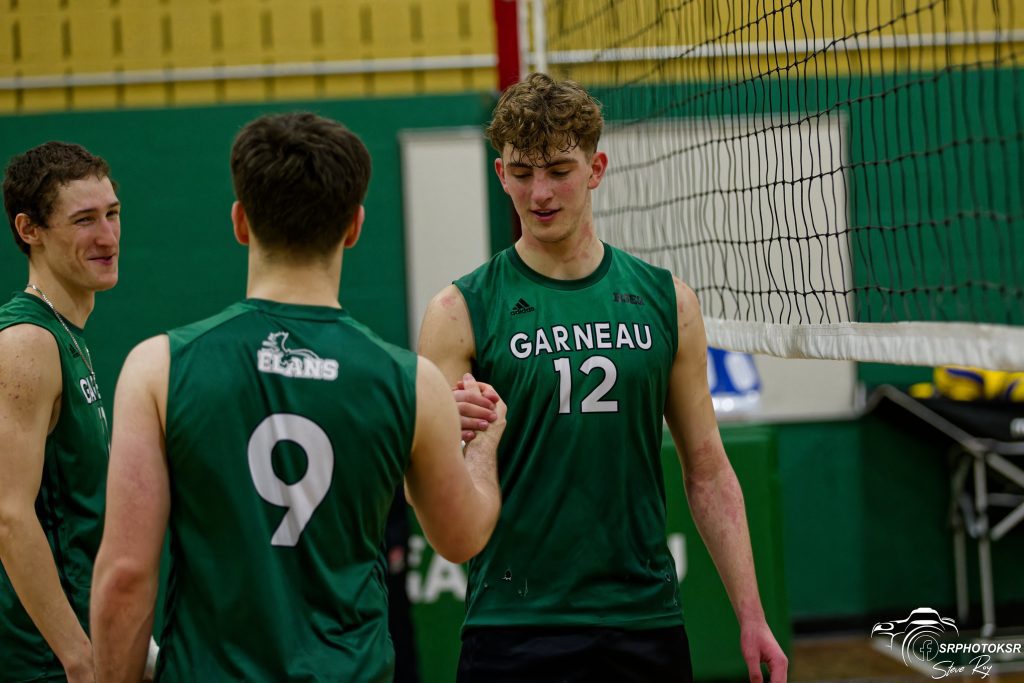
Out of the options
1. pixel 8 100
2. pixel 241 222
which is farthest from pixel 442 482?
pixel 8 100

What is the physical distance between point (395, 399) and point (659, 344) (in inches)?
38.7

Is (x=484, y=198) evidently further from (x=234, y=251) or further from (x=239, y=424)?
(x=239, y=424)

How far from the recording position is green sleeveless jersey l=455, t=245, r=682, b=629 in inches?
109

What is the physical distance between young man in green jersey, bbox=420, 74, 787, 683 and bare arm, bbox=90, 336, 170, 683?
0.96 m

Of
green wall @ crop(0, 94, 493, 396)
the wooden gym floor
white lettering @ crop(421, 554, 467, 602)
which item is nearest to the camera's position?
white lettering @ crop(421, 554, 467, 602)

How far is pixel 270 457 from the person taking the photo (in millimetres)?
1956

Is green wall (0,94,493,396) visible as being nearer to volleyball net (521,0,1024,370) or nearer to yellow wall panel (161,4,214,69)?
yellow wall panel (161,4,214,69)

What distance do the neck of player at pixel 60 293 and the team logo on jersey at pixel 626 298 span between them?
1.37m

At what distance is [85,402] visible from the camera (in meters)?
2.98

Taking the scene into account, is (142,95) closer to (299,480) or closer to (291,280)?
(291,280)

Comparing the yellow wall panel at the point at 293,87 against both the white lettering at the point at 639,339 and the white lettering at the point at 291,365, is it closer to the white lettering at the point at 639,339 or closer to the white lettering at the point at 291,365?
the white lettering at the point at 639,339

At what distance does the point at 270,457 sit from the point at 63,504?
4.00ft

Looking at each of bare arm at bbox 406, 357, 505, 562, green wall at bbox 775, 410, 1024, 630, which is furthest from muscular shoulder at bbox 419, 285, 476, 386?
green wall at bbox 775, 410, 1024, 630

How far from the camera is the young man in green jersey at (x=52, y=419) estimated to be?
2711 millimetres
